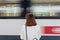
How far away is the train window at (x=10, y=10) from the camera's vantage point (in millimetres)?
4213

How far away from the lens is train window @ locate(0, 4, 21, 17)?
13.8 ft

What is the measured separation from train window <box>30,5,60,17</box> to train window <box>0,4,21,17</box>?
1.00 feet

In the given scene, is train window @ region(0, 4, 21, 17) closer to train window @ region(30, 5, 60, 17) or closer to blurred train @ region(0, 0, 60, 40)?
blurred train @ region(0, 0, 60, 40)

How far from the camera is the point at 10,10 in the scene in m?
4.23

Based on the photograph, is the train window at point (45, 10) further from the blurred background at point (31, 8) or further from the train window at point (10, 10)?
the train window at point (10, 10)

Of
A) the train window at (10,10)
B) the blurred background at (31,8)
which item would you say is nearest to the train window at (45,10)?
the blurred background at (31,8)

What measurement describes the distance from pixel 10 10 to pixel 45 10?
762 millimetres

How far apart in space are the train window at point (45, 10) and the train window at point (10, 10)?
31 centimetres

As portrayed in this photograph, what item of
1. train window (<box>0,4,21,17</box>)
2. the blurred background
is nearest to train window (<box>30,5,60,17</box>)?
the blurred background

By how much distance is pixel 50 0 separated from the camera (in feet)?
13.6

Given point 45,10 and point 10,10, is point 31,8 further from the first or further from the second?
point 10,10

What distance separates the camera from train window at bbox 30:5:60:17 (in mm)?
4184

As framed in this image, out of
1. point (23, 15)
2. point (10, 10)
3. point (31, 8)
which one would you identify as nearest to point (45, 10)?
point (31, 8)

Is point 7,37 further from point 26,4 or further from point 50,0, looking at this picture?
point 50,0
